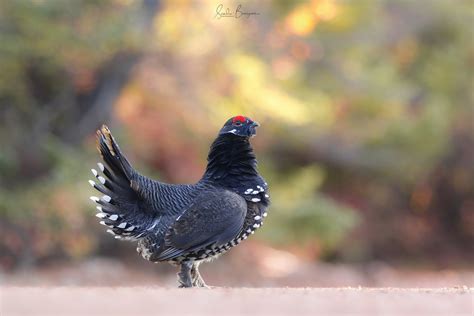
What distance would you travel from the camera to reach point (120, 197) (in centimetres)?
796

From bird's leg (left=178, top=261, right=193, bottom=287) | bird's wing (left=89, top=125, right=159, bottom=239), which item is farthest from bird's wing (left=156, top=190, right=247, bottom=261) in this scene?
bird's wing (left=89, top=125, right=159, bottom=239)

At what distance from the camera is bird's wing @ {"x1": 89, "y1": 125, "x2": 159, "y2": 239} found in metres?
7.86

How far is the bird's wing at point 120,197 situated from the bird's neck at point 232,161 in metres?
0.80

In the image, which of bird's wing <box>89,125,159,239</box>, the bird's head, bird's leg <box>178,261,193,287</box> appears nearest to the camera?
bird's leg <box>178,261,193,287</box>

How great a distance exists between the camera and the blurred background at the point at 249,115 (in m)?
16.2

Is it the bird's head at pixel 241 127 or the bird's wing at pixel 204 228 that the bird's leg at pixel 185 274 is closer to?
the bird's wing at pixel 204 228

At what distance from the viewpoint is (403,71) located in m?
25.4

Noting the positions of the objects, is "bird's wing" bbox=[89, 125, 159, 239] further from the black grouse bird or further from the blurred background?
the blurred background

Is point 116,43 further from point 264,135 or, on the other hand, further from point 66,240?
point 264,135

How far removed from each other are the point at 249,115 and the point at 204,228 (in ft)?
31.6

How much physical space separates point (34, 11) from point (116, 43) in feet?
5.55

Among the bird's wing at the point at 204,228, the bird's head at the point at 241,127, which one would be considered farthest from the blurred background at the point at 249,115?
the bird's wing at the point at 204,228

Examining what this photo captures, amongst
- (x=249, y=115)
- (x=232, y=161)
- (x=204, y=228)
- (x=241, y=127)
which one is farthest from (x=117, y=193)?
(x=249, y=115)

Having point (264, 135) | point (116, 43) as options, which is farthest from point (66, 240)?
point (264, 135)
